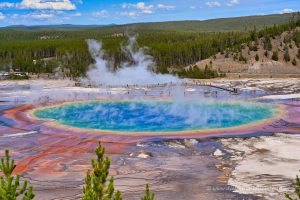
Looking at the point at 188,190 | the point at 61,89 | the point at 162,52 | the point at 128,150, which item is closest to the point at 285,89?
the point at 61,89

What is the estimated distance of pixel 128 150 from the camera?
23.8m

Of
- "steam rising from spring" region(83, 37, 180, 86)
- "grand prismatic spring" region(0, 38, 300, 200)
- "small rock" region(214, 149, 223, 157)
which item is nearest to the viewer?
"grand prismatic spring" region(0, 38, 300, 200)

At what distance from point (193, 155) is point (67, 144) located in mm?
7366

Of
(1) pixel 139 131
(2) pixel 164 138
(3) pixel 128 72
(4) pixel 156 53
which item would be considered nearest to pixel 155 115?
(1) pixel 139 131

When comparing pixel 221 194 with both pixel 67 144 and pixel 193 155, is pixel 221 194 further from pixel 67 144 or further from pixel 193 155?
pixel 67 144

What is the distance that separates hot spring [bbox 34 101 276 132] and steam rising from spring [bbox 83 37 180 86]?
64.0 feet

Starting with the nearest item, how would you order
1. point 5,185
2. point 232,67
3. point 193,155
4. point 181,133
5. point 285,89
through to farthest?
point 5,185, point 193,155, point 181,133, point 285,89, point 232,67

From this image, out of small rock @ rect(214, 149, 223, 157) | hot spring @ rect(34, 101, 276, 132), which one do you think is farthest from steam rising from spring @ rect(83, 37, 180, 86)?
small rock @ rect(214, 149, 223, 157)

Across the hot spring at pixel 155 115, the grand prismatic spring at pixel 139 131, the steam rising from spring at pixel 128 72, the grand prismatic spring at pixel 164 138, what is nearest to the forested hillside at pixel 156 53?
the steam rising from spring at pixel 128 72

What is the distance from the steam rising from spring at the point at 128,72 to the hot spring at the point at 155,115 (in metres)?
19.5

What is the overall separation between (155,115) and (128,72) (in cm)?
3555

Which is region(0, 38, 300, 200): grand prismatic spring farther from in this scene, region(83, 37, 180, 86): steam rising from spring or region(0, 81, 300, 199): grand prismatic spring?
region(83, 37, 180, 86): steam rising from spring

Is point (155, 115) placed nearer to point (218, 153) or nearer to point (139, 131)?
point (139, 131)

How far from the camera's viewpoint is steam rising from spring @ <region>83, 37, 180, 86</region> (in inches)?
2478
